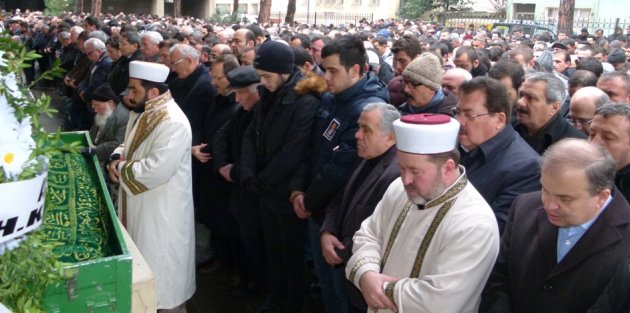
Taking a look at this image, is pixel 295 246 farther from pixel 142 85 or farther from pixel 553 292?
pixel 553 292

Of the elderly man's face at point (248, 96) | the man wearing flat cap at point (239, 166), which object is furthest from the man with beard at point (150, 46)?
the elderly man's face at point (248, 96)

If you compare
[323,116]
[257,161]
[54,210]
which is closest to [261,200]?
[257,161]

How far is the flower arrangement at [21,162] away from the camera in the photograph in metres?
1.67

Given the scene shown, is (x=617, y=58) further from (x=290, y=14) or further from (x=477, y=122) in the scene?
(x=290, y=14)

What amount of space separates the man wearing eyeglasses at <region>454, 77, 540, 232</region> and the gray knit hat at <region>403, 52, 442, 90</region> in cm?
65

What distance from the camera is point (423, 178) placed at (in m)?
2.48

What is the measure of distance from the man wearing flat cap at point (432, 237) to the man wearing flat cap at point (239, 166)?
78.8 inches

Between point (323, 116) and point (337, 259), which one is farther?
point (323, 116)

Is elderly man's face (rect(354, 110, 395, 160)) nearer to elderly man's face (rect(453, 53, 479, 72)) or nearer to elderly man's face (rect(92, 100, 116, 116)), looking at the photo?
elderly man's face (rect(92, 100, 116, 116))

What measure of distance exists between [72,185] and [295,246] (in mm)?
1513

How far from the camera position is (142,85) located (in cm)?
412

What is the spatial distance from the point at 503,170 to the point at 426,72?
3.82 feet

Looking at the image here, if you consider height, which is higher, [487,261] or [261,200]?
[487,261]

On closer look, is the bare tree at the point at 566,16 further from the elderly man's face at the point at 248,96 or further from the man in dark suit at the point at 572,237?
the man in dark suit at the point at 572,237
